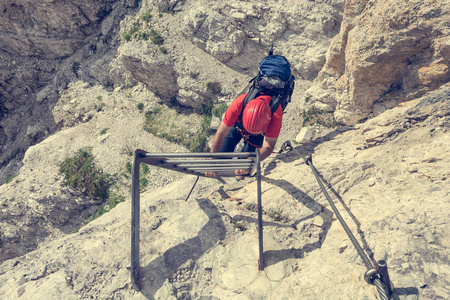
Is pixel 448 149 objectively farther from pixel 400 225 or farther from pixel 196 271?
pixel 196 271

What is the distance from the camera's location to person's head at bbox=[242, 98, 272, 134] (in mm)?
5371

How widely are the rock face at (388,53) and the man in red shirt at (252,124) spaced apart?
4254 millimetres

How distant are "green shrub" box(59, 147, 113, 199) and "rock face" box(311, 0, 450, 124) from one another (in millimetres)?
13514

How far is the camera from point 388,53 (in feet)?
24.3

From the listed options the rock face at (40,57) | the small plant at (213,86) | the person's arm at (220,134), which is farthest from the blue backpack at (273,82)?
the rock face at (40,57)

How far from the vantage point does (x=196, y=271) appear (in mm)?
4703

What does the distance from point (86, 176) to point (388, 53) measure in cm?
1601

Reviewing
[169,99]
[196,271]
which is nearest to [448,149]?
[196,271]

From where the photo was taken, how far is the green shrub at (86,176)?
14.9m

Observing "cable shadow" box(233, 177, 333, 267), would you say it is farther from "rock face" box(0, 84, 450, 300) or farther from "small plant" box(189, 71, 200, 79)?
"small plant" box(189, 71, 200, 79)

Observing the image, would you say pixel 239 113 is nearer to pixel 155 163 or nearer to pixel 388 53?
pixel 155 163

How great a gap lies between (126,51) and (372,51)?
1364 cm

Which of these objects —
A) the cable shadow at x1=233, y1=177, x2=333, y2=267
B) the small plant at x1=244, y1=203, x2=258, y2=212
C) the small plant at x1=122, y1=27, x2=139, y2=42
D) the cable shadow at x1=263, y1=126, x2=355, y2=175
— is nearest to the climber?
the cable shadow at x1=233, y1=177, x2=333, y2=267

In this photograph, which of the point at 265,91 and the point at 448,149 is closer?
the point at 448,149
